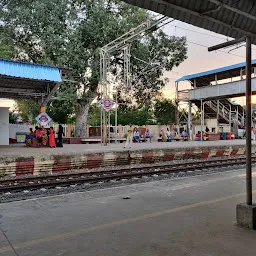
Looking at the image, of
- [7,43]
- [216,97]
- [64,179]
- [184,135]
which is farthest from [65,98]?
[64,179]

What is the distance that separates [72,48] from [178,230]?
802 inches

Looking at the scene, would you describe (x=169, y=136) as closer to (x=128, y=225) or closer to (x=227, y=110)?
(x=227, y=110)

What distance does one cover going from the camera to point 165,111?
3494 centimetres

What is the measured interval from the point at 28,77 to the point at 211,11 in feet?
34.6

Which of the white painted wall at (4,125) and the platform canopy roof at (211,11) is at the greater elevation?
the platform canopy roof at (211,11)

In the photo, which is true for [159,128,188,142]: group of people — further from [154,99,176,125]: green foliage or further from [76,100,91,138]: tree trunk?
[76,100,91,138]: tree trunk

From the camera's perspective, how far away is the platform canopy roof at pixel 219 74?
1001 inches

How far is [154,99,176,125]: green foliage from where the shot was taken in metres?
34.6

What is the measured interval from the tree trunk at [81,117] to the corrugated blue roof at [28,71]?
11.0 metres

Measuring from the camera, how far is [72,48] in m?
22.3

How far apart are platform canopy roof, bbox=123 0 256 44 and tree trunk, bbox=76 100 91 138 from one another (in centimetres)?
2060

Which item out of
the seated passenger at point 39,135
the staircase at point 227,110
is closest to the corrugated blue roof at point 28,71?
the seated passenger at point 39,135

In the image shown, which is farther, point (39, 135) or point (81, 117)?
point (81, 117)

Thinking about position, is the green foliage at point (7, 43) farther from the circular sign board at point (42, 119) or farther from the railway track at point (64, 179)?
the railway track at point (64, 179)
